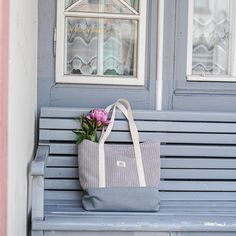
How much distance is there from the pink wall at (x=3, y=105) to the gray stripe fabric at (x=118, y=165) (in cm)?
100

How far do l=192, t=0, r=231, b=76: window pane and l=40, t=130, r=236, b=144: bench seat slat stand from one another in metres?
0.45

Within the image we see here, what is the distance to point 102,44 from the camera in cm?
324

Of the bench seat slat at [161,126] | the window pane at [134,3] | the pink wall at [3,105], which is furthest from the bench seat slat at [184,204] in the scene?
the window pane at [134,3]

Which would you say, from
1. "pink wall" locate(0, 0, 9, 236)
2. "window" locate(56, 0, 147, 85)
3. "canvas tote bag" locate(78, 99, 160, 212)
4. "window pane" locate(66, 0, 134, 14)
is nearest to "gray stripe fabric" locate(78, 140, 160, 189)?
"canvas tote bag" locate(78, 99, 160, 212)

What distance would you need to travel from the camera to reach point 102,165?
9.14 feet

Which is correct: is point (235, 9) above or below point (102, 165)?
above

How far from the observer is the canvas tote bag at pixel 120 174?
270 cm

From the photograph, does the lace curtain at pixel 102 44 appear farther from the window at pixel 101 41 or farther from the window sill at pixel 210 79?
the window sill at pixel 210 79

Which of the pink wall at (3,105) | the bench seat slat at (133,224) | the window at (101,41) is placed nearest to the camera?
the pink wall at (3,105)

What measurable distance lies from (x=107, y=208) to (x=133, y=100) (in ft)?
2.53

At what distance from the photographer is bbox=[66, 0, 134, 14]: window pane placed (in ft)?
10.4

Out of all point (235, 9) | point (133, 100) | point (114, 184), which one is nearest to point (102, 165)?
point (114, 184)

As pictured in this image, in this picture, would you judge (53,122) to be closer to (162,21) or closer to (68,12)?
(68,12)

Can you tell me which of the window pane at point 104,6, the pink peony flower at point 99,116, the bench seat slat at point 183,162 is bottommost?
the bench seat slat at point 183,162
